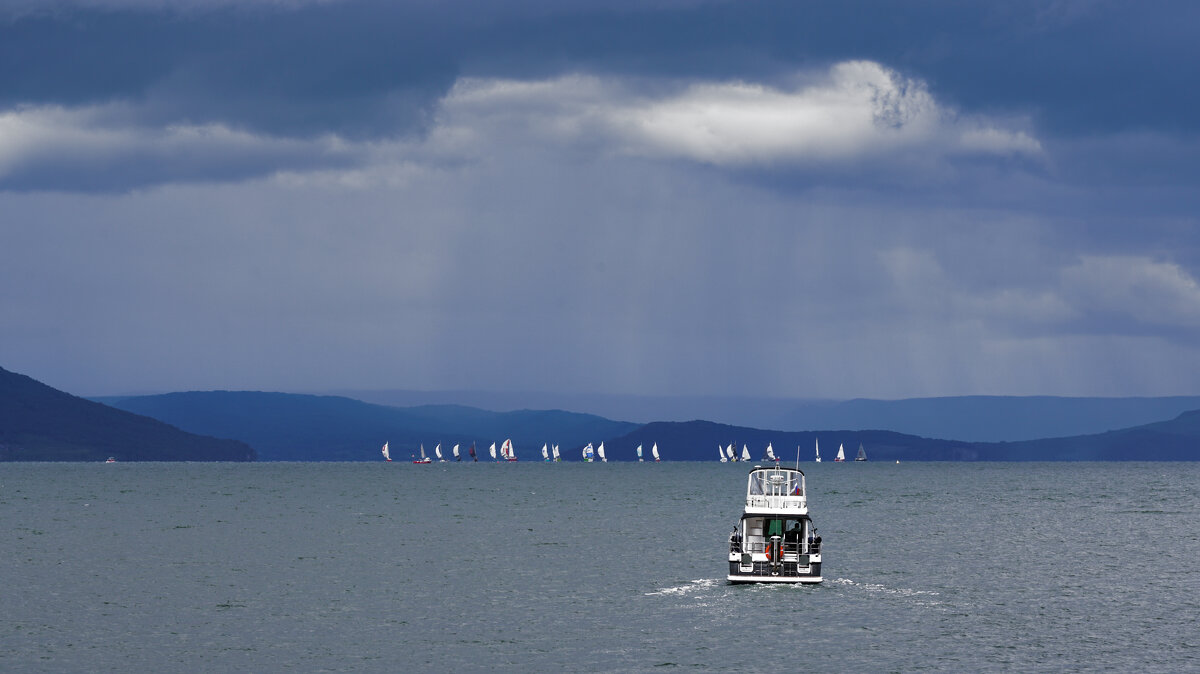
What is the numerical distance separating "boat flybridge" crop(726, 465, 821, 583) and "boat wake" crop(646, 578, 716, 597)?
3106mm

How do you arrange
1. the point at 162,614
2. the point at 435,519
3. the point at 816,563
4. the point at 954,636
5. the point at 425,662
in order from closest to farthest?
1. the point at 425,662
2. the point at 954,636
3. the point at 162,614
4. the point at 816,563
5. the point at 435,519

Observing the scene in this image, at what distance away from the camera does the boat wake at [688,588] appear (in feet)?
276

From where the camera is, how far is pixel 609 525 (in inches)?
6132

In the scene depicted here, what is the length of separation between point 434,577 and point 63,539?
184 feet

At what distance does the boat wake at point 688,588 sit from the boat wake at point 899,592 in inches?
344

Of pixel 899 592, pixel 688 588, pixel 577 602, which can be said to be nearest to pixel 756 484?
pixel 688 588

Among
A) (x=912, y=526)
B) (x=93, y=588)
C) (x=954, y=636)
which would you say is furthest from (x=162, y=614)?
(x=912, y=526)

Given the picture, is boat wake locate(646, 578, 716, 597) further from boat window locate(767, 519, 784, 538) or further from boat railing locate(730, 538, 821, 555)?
boat window locate(767, 519, 784, 538)

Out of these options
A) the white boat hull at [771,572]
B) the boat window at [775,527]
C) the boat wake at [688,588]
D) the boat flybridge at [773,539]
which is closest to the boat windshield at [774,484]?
the boat flybridge at [773,539]

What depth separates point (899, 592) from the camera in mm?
85250

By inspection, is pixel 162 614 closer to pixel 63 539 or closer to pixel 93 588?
pixel 93 588

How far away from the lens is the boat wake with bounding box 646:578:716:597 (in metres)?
84.1

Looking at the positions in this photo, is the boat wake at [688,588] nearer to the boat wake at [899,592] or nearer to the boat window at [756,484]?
the boat window at [756,484]

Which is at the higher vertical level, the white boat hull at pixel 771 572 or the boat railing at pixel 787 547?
the boat railing at pixel 787 547
